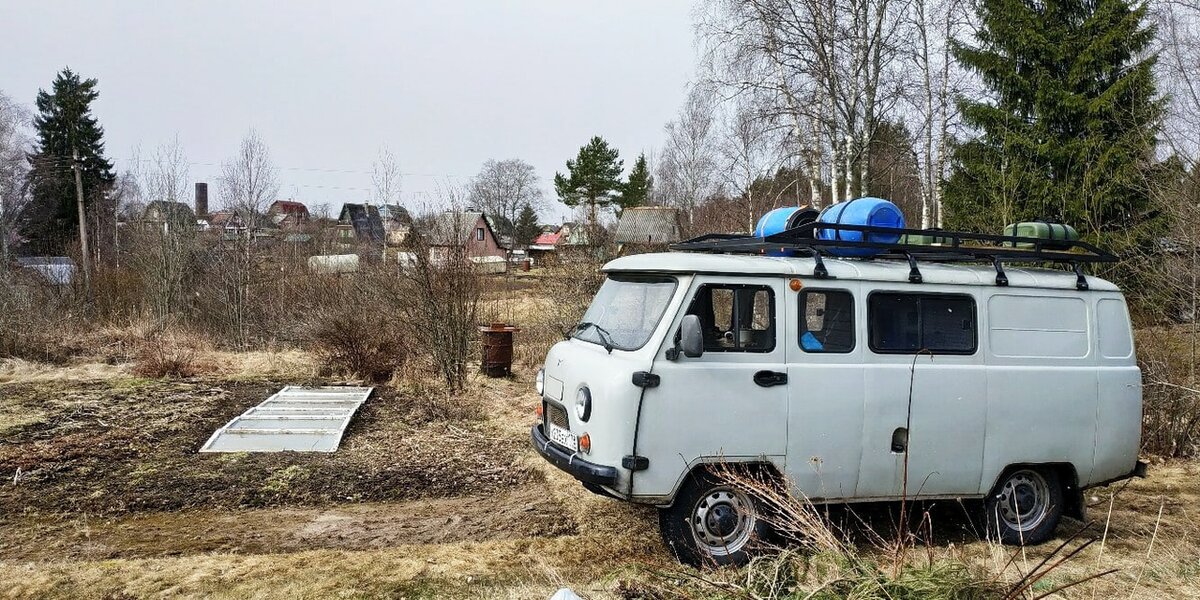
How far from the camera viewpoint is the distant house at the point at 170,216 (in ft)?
60.3

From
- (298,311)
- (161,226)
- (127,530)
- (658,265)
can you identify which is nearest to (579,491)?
(658,265)

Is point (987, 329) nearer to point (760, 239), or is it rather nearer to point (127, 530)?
point (760, 239)

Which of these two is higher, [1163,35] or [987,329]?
[1163,35]

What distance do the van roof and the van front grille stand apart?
109cm

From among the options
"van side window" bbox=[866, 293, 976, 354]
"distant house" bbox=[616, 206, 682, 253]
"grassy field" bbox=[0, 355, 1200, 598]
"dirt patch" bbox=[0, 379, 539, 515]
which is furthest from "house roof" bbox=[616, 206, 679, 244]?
"van side window" bbox=[866, 293, 976, 354]

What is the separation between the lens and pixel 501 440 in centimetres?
845

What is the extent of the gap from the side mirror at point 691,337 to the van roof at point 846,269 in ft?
1.45

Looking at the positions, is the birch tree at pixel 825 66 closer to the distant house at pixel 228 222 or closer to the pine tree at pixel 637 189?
the distant house at pixel 228 222

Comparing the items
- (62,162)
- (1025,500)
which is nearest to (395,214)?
(1025,500)

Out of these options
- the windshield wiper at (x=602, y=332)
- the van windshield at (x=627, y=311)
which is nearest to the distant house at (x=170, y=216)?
the windshield wiper at (x=602, y=332)

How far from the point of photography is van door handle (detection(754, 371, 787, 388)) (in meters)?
4.72

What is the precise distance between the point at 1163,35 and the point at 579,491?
15363 millimetres

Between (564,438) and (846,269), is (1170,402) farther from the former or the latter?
(564,438)

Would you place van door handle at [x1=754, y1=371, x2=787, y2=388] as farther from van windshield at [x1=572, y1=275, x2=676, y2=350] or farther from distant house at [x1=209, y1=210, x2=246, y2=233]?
distant house at [x1=209, y1=210, x2=246, y2=233]
